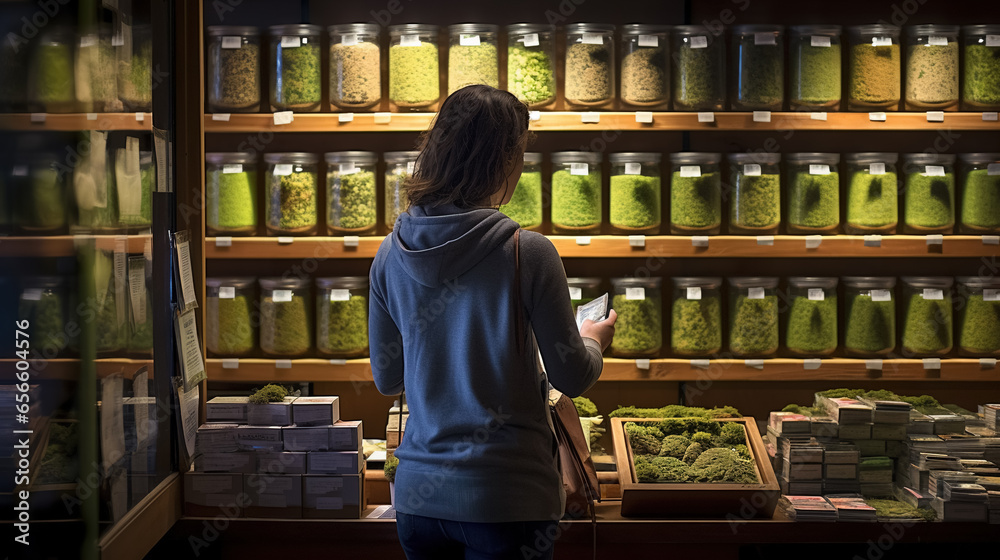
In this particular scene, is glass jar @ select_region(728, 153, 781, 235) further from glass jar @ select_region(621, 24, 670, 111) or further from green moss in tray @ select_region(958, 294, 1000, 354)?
green moss in tray @ select_region(958, 294, 1000, 354)

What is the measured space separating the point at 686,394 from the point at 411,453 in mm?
2000

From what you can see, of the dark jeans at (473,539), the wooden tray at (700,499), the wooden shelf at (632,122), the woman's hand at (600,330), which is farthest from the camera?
the wooden shelf at (632,122)

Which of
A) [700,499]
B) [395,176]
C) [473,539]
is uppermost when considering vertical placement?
[395,176]

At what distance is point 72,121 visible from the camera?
1.72m

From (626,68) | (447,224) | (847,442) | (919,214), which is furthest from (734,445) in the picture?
(447,224)

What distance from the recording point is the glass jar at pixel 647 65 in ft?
9.60

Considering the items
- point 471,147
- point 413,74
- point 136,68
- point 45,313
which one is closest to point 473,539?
point 471,147

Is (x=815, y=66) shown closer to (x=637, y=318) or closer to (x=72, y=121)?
(x=637, y=318)

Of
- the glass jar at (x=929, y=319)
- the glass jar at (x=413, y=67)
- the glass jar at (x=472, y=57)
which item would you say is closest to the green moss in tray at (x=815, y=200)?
the glass jar at (x=929, y=319)

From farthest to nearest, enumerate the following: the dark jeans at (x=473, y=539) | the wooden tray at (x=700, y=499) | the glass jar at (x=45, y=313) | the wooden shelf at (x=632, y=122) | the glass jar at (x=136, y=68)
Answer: the wooden shelf at (x=632, y=122) < the wooden tray at (x=700, y=499) < the glass jar at (x=136, y=68) < the glass jar at (x=45, y=313) < the dark jeans at (x=473, y=539)

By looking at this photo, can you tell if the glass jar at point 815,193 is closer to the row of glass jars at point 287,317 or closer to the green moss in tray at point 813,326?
the green moss in tray at point 813,326

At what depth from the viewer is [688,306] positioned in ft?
9.94

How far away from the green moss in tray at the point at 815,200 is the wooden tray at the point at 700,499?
0.94 meters

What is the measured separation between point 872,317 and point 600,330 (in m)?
1.74
